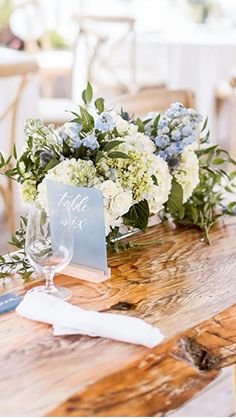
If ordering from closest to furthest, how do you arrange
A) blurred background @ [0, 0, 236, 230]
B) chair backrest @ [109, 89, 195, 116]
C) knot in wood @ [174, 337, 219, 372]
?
knot in wood @ [174, 337, 219, 372]
chair backrest @ [109, 89, 195, 116]
blurred background @ [0, 0, 236, 230]

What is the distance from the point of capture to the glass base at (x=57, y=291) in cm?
128

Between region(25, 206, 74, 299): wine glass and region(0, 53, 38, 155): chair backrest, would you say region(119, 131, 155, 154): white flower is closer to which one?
region(25, 206, 74, 299): wine glass

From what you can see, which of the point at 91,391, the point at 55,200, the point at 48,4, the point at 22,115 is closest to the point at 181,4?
the point at 48,4

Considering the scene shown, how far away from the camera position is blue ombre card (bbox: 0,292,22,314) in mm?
1228

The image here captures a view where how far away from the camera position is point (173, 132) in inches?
58.2

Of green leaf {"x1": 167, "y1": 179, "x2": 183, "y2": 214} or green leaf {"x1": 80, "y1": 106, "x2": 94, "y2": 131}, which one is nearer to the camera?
green leaf {"x1": 80, "y1": 106, "x2": 94, "y2": 131}

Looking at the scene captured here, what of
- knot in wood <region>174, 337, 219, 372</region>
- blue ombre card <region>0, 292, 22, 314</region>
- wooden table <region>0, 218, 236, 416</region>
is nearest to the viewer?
wooden table <region>0, 218, 236, 416</region>

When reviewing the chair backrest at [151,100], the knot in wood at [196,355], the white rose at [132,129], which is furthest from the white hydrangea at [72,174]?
the chair backrest at [151,100]

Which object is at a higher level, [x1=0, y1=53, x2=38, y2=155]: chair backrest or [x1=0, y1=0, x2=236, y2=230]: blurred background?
[x1=0, y1=53, x2=38, y2=155]: chair backrest

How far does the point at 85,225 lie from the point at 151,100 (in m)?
1.05

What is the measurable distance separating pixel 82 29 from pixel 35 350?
3.55 m

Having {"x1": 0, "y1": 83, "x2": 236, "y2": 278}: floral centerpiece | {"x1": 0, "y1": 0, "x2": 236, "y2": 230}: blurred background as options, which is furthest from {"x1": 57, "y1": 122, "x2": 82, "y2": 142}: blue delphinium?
{"x1": 0, "y1": 0, "x2": 236, "y2": 230}: blurred background

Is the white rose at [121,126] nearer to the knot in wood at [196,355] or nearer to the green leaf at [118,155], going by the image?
the green leaf at [118,155]

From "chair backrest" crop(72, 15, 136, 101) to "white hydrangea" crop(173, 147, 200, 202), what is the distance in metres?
2.90
